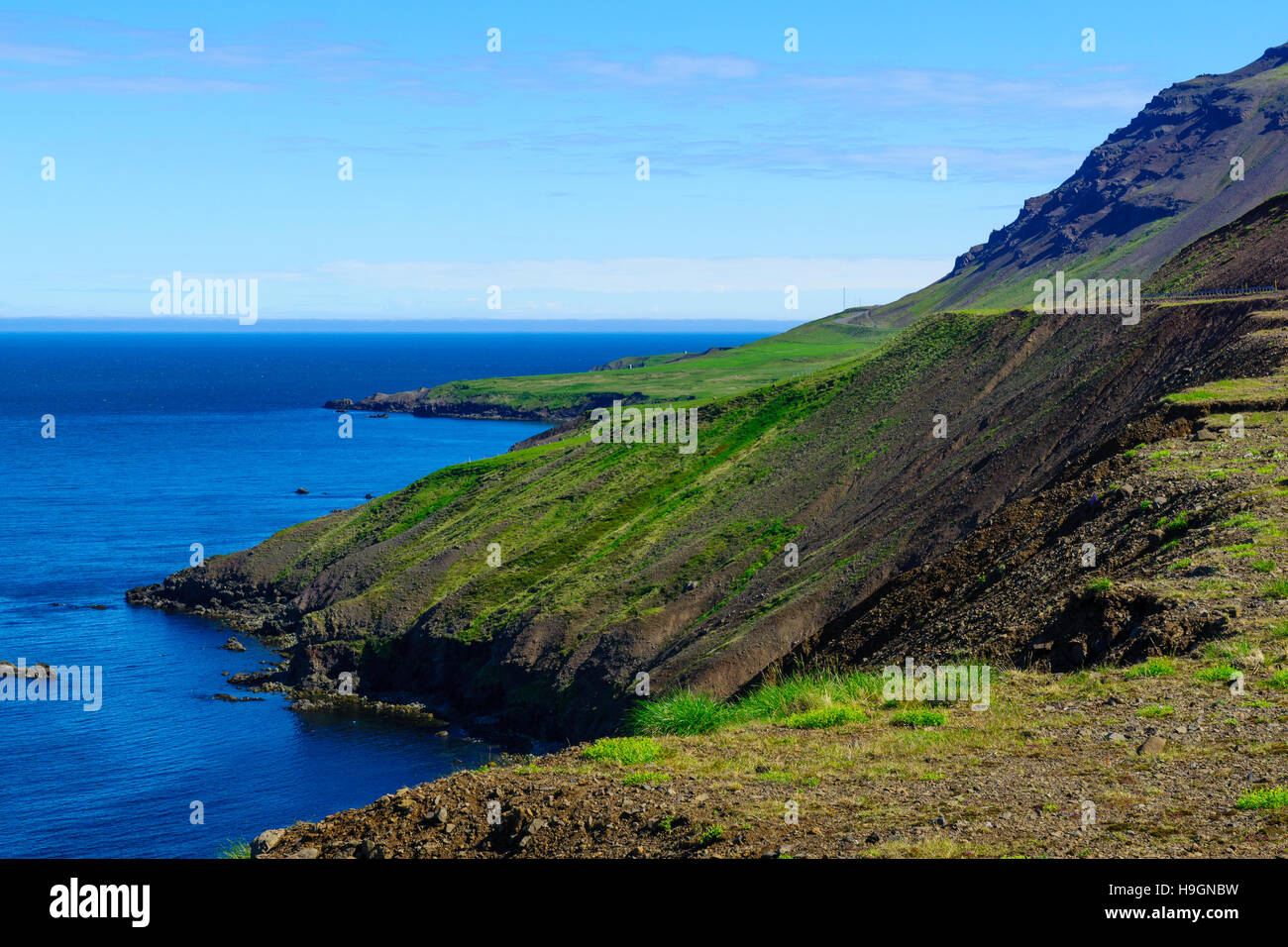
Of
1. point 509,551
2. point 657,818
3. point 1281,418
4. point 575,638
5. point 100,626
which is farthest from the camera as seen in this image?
point 100,626

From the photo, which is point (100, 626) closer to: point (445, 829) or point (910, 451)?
point (910, 451)

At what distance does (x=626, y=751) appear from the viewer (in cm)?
1906

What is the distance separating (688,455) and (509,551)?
56.2ft

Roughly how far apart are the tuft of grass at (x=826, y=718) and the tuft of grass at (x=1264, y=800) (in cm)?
705

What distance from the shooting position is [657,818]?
1545 cm

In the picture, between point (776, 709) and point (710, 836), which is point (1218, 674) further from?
point (710, 836)

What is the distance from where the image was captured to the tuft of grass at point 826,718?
20.5 metres

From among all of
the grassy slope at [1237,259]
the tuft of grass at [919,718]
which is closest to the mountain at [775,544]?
the tuft of grass at [919,718]

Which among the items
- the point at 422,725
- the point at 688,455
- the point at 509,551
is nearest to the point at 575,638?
the point at 422,725

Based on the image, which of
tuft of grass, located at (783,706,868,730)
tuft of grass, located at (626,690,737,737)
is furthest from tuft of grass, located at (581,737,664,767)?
tuft of grass, located at (783,706,868,730)

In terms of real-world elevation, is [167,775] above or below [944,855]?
below

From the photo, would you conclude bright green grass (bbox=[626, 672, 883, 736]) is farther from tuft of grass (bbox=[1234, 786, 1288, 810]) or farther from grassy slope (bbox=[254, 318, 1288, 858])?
tuft of grass (bbox=[1234, 786, 1288, 810])

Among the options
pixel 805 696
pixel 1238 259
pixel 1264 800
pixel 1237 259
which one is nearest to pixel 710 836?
pixel 1264 800

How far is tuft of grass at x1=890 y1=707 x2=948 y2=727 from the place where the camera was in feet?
64.5
